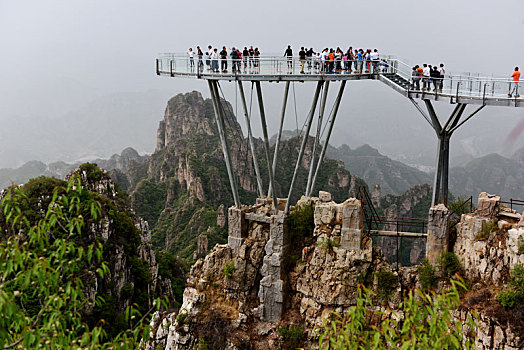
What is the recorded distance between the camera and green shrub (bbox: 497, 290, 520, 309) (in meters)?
14.4

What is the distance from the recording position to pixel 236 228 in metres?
20.3

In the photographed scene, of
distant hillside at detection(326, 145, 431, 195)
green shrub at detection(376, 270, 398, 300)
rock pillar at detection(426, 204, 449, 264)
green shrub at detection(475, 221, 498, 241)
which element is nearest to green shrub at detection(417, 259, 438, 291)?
rock pillar at detection(426, 204, 449, 264)

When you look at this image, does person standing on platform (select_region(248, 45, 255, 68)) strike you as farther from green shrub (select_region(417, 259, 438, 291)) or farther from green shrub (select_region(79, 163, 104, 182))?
green shrub (select_region(79, 163, 104, 182))

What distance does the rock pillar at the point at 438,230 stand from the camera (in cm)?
1664

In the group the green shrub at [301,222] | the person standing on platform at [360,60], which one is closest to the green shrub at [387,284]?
the green shrub at [301,222]

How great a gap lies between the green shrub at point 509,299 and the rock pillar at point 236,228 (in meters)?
10.1

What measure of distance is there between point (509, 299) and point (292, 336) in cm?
780

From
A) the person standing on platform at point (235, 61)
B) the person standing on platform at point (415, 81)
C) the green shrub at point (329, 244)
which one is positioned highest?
the person standing on platform at point (235, 61)

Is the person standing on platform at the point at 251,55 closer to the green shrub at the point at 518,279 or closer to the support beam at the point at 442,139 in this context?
the support beam at the point at 442,139

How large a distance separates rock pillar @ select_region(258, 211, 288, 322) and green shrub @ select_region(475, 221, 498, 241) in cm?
733

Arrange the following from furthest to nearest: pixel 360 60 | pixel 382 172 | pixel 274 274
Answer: pixel 382 172
pixel 274 274
pixel 360 60

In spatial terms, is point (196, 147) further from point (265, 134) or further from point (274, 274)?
point (274, 274)

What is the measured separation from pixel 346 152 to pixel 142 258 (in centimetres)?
13252

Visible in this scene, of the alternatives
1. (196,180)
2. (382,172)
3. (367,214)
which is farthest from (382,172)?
(367,214)
